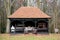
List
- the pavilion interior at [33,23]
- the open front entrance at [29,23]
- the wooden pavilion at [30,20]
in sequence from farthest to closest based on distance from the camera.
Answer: the open front entrance at [29,23]
the pavilion interior at [33,23]
the wooden pavilion at [30,20]

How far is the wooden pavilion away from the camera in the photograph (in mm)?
26703

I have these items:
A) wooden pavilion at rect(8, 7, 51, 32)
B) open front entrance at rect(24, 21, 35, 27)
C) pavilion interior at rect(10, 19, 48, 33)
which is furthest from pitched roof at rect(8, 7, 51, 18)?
open front entrance at rect(24, 21, 35, 27)

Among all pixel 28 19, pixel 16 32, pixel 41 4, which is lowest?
pixel 16 32

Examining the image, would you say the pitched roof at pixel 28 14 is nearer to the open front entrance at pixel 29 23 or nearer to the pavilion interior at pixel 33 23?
the pavilion interior at pixel 33 23

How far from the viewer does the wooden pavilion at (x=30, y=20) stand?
26.7m

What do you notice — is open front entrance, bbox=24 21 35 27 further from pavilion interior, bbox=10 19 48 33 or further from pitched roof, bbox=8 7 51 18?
pitched roof, bbox=8 7 51 18

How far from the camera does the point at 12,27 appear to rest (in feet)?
88.2

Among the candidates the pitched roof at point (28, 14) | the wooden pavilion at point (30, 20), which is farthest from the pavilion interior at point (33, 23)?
the pitched roof at point (28, 14)

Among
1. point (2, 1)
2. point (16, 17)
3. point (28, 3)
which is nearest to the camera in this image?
point (16, 17)

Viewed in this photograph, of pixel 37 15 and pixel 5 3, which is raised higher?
pixel 5 3

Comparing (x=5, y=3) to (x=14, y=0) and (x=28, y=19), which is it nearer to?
(x=14, y=0)

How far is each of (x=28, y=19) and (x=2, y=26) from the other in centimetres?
828

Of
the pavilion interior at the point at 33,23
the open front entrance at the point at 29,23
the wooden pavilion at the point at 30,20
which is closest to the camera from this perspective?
the wooden pavilion at the point at 30,20

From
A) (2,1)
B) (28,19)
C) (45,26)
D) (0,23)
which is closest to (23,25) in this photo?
(28,19)
